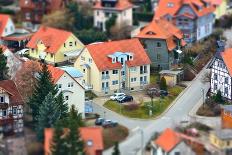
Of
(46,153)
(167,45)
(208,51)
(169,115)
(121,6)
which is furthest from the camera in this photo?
(121,6)

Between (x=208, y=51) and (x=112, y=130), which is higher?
(x=208, y=51)

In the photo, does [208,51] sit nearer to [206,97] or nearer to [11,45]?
[206,97]

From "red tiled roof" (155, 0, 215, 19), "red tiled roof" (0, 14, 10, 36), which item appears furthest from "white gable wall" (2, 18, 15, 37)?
"red tiled roof" (155, 0, 215, 19)

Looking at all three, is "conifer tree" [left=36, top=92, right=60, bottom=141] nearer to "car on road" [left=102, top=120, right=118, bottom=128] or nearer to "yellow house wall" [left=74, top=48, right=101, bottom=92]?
"car on road" [left=102, top=120, right=118, bottom=128]

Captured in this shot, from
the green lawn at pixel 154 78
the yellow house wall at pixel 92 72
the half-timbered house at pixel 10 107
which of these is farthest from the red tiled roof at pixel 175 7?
the half-timbered house at pixel 10 107

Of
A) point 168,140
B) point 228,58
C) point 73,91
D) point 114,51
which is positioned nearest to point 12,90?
point 73,91

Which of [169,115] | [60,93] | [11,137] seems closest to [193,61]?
[169,115]

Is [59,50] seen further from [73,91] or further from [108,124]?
[108,124]
